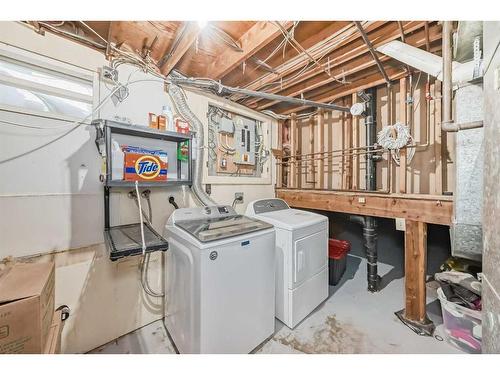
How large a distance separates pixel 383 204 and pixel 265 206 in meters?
1.17

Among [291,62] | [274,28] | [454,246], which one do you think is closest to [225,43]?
[274,28]

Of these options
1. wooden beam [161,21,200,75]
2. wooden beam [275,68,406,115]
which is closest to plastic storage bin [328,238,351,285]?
wooden beam [275,68,406,115]

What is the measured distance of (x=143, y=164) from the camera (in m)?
1.54

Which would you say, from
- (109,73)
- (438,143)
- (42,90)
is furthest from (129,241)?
(438,143)

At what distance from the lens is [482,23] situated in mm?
1109

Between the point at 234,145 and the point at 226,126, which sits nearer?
the point at 226,126

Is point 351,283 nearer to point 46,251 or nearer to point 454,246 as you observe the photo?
point 454,246

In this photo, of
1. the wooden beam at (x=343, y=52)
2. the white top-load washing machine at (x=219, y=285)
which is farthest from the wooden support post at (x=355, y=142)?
the white top-load washing machine at (x=219, y=285)

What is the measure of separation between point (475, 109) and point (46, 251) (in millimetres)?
2916

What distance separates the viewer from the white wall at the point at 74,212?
50.6 inches

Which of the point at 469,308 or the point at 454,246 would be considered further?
the point at 469,308

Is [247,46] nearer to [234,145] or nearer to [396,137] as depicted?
[234,145]

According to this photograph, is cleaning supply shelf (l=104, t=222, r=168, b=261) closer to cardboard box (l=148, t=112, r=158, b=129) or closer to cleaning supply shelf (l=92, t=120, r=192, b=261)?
cleaning supply shelf (l=92, t=120, r=192, b=261)

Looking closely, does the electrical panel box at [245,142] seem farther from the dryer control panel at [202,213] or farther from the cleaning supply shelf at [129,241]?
the cleaning supply shelf at [129,241]
